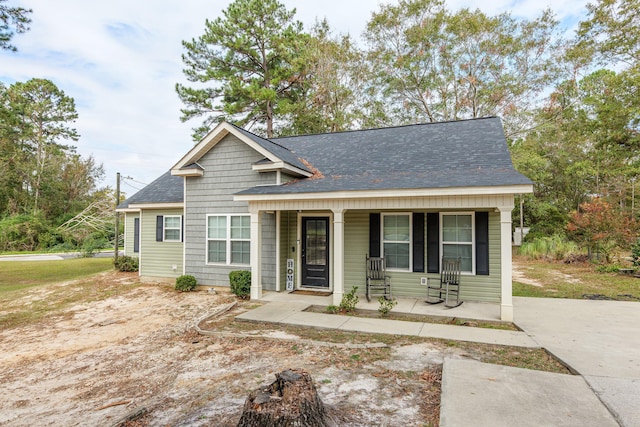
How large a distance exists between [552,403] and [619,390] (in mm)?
969

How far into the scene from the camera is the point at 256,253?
8.11 m

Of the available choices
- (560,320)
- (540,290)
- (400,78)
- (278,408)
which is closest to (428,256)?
(560,320)

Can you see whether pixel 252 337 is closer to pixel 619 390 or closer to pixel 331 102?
pixel 619 390

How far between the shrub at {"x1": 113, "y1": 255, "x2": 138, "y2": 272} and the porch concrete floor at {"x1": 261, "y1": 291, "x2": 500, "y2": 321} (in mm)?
Result: 7302

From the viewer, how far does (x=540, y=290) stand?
9.35 metres

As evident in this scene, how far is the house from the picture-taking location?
6941 mm

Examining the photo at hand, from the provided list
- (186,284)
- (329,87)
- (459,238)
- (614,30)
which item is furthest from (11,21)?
(614,30)

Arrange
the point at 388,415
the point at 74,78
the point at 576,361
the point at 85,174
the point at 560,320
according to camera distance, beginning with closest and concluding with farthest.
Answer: the point at 388,415 < the point at 576,361 < the point at 560,320 < the point at 74,78 < the point at 85,174

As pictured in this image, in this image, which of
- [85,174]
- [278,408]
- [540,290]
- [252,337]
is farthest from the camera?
[85,174]

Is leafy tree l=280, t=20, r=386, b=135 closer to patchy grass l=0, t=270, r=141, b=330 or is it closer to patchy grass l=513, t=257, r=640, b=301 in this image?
patchy grass l=0, t=270, r=141, b=330

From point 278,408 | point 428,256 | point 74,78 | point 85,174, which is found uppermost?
point 74,78

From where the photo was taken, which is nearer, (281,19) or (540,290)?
(540,290)

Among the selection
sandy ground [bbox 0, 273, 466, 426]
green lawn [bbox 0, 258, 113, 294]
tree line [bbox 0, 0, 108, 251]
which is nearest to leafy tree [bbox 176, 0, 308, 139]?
green lawn [bbox 0, 258, 113, 294]

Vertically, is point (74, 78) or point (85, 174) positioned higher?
point (74, 78)
